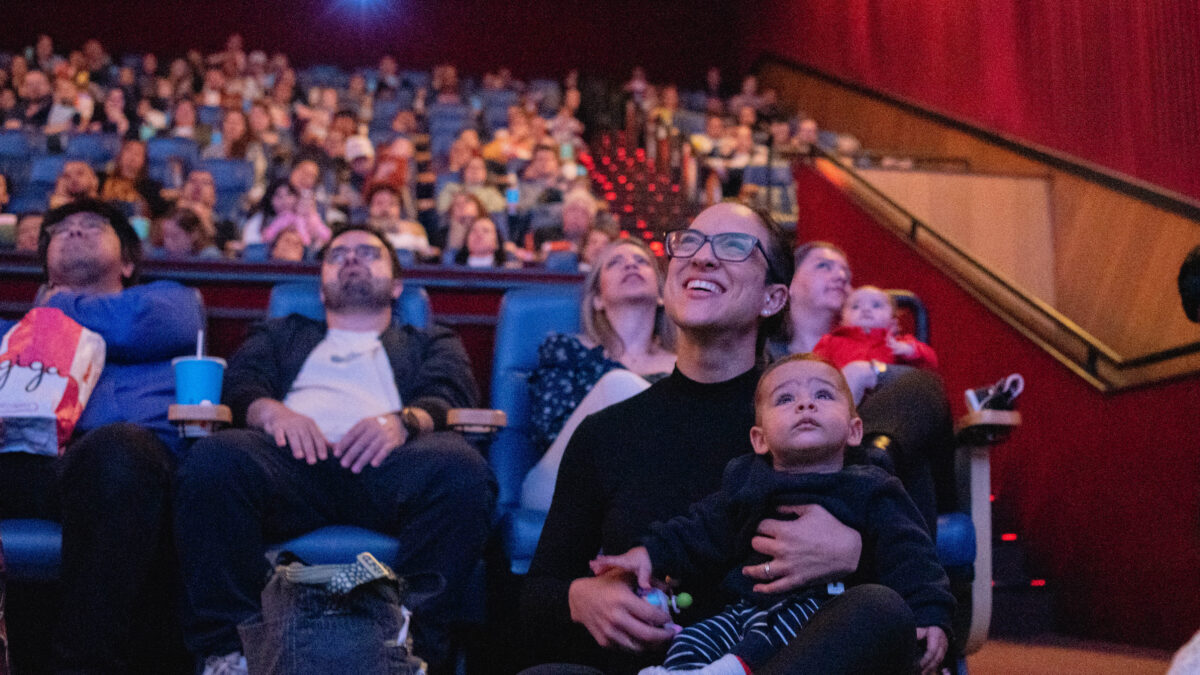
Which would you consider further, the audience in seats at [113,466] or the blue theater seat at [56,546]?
the blue theater seat at [56,546]

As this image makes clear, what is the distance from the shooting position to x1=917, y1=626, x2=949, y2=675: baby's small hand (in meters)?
1.17

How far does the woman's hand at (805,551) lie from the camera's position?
1157 millimetres

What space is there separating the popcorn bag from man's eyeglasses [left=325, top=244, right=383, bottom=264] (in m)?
0.55

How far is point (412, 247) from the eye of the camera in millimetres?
4609

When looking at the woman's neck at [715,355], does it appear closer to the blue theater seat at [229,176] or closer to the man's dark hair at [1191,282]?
the man's dark hair at [1191,282]

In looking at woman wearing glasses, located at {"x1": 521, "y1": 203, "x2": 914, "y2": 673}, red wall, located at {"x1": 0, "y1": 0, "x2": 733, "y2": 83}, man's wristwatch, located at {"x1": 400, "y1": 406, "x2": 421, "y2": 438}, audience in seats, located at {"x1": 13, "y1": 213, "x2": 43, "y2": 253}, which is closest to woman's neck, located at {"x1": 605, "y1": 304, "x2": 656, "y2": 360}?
man's wristwatch, located at {"x1": 400, "y1": 406, "x2": 421, "y2": 438}

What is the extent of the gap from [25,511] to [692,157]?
5.60m

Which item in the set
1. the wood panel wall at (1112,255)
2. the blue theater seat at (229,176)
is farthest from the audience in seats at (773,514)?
the blue theater seat at (229,176)

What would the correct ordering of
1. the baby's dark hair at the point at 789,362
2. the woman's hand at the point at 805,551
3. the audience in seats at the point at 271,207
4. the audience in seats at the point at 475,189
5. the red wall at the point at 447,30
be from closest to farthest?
the woman's hand at the point at 805,551 → the baby's dark hair at the point at 789,362 → the audience in seats at the point at 271,207 → the audience in seats at the point at 475,189 → the red wall at the point at 447,30

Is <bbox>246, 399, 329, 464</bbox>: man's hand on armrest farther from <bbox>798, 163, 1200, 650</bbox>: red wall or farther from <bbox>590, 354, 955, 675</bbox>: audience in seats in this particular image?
<bbox>798, 163, 1200, 650</bbox>: red wall

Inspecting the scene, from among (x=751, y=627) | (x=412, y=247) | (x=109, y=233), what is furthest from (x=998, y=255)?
(x=751, y=627)

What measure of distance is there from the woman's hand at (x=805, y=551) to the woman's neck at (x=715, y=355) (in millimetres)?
285

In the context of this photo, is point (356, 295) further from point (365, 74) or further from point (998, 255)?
point (365, 74)

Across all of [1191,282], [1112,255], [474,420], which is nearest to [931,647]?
[1191,282]
